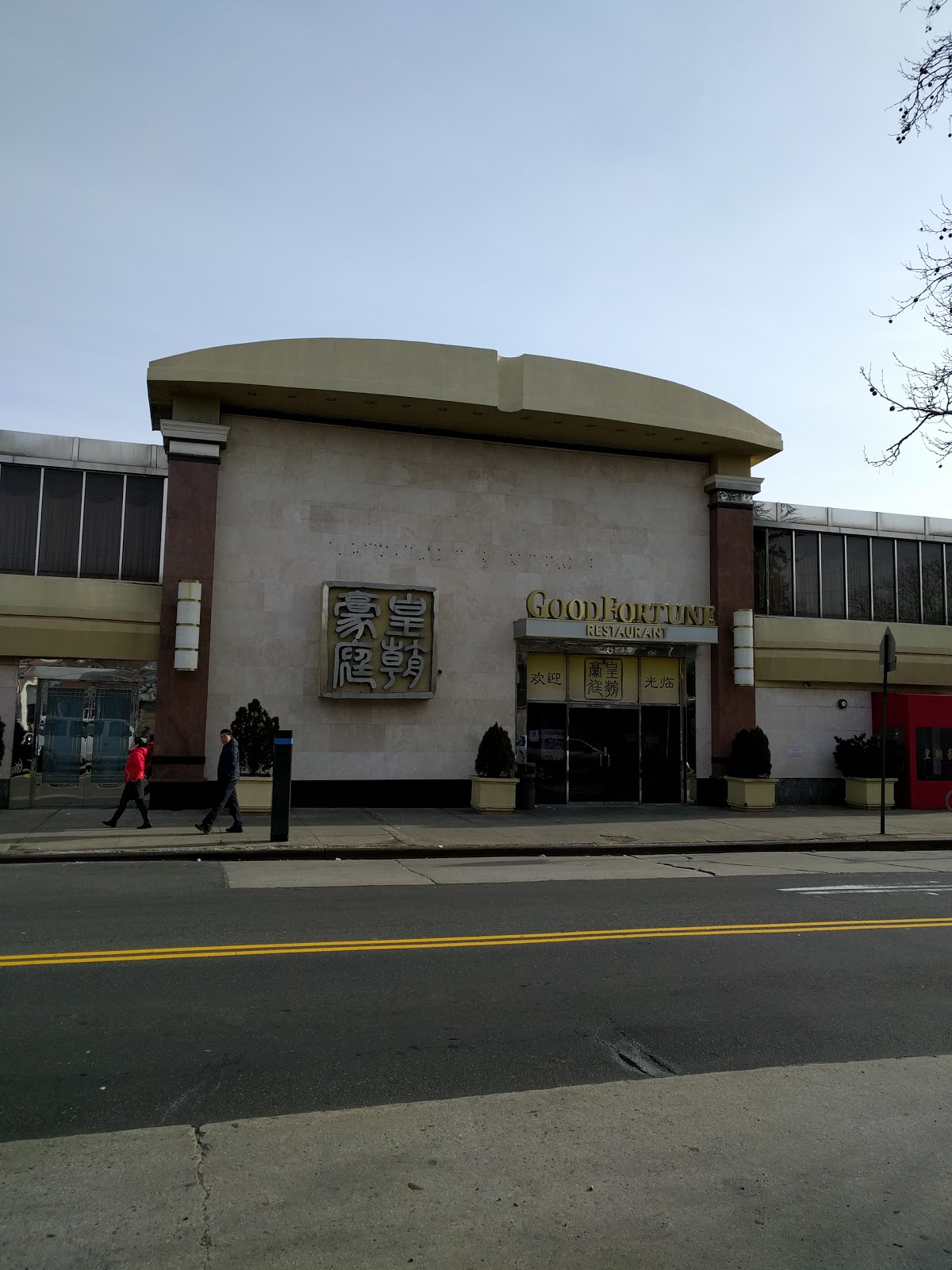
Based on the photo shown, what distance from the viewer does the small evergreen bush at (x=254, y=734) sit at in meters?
18.4

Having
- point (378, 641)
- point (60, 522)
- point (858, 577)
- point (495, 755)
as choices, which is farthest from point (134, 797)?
point (858, 577)

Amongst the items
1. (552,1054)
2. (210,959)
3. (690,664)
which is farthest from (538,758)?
(552,1054)

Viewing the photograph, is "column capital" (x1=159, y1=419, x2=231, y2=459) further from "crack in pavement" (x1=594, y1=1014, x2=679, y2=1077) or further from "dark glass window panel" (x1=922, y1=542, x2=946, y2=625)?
"dark glass window panel" (x1=922, y1=542, x2=946, y2=625)

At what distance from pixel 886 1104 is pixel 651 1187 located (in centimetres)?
174

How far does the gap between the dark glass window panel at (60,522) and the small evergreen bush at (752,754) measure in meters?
15.1

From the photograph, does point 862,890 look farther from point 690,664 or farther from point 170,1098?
point 690,664

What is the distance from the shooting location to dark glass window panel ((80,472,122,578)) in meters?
20.4

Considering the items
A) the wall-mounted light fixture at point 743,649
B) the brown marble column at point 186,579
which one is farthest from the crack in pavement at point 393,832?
the wall-mounted light fixture at point 743,649

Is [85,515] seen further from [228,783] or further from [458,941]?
[458,941]

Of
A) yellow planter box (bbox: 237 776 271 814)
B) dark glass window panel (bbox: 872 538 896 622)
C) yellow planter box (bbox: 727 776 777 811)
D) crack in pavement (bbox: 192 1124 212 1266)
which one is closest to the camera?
crack in pavement (bbox: 192 1124 212 1266)

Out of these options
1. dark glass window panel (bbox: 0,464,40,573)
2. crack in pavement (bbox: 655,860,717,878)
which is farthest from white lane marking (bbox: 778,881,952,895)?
dark glass window panel (bbox: 0,464,40,573)

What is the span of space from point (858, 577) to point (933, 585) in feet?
8.40

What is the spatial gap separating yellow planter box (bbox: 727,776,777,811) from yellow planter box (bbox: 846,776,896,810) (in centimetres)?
253

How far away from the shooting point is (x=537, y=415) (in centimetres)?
2128
